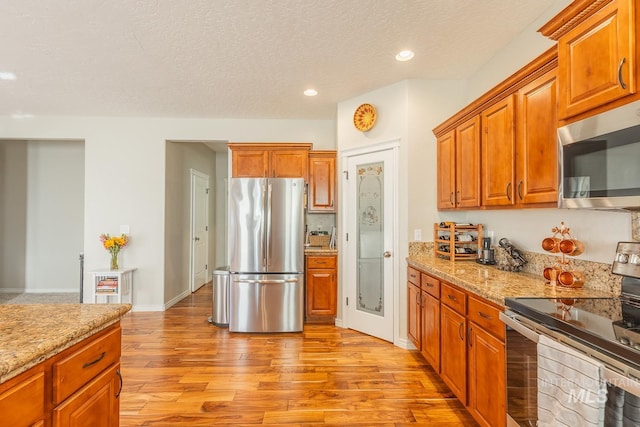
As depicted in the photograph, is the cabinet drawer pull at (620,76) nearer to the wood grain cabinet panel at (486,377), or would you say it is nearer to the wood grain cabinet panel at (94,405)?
the wood grain cabinet panel at (486,377)

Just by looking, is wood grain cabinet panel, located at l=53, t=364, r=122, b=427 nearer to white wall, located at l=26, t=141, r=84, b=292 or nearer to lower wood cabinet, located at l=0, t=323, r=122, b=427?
lower wood cabinet, located at l=0, t=323, r=122, b=427

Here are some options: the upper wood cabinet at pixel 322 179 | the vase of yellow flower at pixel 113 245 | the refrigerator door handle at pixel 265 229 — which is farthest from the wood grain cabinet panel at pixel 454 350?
the vase of yellow flower at pixel 113 245

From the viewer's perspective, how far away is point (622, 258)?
153 cm

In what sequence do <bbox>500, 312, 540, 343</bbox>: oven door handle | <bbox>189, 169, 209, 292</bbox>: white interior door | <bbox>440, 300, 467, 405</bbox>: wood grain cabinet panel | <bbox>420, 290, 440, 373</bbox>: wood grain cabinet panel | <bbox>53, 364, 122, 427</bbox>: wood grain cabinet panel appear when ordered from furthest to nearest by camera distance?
<bbox>189, 169, 209, 292</bbox>: white interior door
<bbox>420, 290, 440, 373</bbox>: wood grain cabinet panel
<bbox>440, 300, 467, 405</bbox>: wood grain cabinet panel
<bbox>500, 312, 540, 343</bbox>: oven door handle
<bbox>53, 364, 122, 427</bbox>: wood grain cabinet panel

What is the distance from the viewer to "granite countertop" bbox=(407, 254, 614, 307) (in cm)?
168

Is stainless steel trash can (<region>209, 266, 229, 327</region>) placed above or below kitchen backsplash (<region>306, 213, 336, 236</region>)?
below

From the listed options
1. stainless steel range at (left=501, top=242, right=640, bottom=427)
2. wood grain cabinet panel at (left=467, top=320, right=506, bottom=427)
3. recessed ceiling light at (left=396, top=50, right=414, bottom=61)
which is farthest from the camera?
recessed ceiling light at (left=396, top=50, right=414, bottom=61)

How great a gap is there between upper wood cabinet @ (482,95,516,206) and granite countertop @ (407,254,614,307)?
1.69 feet

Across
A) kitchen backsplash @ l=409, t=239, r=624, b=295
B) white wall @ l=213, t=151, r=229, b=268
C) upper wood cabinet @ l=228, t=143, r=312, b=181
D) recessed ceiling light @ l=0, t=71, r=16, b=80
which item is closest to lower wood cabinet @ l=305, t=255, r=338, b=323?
upper wood cabinet @ l=228, t=143, r=312, b=181

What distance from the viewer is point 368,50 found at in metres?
2.72

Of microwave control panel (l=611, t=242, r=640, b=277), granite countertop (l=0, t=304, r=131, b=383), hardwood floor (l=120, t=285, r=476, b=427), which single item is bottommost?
hardwood floor (l=120, t=285, r=476, b=427)

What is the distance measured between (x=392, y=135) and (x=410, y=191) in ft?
2.13

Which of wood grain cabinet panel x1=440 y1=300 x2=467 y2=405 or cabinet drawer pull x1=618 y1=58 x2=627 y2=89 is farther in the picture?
wood grain cabinet panel x1=440 y1=300 x2=467 y2=405

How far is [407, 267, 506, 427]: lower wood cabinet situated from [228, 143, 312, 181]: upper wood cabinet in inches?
88.5
